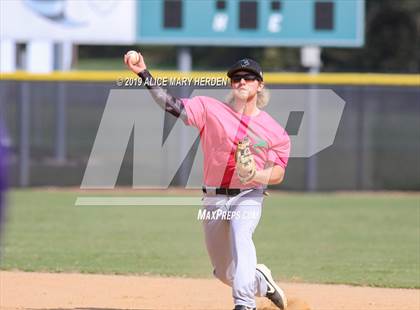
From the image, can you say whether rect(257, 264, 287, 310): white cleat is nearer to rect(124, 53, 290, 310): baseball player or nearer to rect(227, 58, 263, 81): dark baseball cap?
rect(124, 53, 290, 310): baseball player

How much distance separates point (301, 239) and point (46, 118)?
7.98m

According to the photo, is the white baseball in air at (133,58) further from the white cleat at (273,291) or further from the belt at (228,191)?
the white cleat at (273,291)

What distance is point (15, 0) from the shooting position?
65.5 feet

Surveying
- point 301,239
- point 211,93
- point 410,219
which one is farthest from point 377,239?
point 211,93

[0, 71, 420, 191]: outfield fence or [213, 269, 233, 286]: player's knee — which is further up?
[213, 269, 233, 286]: player's knee

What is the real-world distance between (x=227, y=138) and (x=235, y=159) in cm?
21

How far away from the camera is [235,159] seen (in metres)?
7.41
